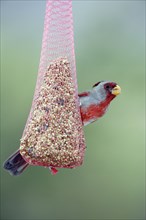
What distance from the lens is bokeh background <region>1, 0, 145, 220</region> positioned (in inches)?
256

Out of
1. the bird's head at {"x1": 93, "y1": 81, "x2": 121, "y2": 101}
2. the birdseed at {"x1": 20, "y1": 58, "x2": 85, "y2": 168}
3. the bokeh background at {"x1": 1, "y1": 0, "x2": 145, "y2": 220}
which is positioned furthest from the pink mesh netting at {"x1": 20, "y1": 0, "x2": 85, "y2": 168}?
the bokeh background at {"x1": 1, "y1": 0, "x2": 145, "y2": 220}

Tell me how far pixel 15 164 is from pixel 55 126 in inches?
14.5

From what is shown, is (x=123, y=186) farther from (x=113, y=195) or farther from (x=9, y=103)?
(x=9, y=103)

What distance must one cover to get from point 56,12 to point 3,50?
3161 millimetres

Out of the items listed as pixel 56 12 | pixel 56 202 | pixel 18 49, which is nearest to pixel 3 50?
pixel 18 49

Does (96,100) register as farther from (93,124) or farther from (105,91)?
(93,124)

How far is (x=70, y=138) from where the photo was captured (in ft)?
10.9

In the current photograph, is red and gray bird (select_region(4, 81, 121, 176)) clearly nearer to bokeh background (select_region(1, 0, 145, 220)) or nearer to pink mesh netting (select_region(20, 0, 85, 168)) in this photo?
pink mesh netting (select_region(20, 0, 85, 168))

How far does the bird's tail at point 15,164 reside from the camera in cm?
349

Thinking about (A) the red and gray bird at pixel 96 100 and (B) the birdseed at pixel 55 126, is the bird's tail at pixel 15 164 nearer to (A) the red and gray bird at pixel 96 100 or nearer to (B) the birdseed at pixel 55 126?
(A) the red and gray bird at pixel 96 100

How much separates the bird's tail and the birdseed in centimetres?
21

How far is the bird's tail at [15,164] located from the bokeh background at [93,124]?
2844 millimetres

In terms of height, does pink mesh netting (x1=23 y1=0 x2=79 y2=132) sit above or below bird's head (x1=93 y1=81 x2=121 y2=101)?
above

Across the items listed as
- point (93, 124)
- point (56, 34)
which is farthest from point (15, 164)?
point (93, 124)
